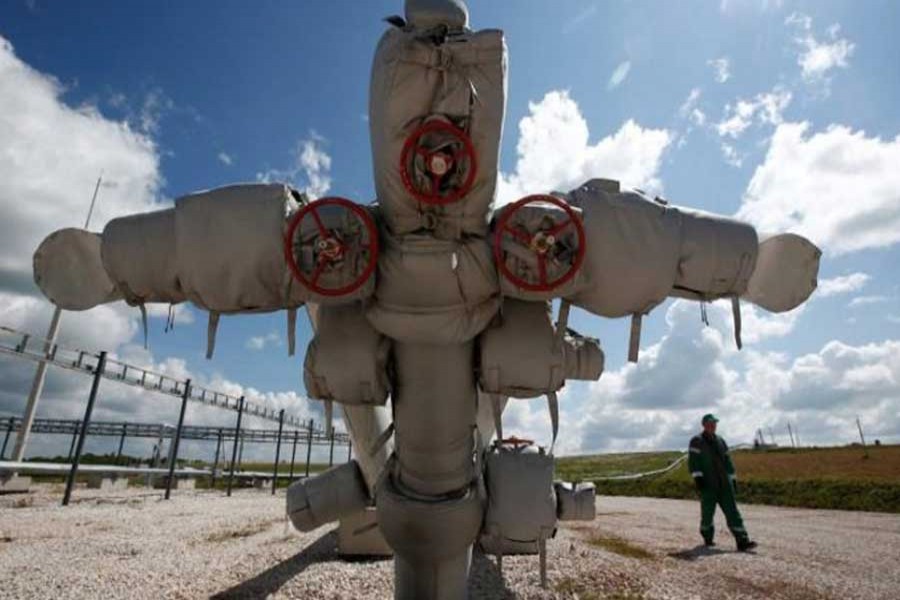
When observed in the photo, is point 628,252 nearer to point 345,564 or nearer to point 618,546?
point 345,564

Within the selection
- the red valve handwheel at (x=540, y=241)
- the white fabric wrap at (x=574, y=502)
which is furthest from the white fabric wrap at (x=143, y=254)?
the white fabric wrap at (x=574, y=502)

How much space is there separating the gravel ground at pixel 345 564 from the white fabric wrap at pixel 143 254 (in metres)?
4.23

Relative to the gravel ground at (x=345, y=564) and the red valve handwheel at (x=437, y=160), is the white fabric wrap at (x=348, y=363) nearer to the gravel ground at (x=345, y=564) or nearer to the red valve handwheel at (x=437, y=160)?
the red valve handwheel at (x=437, y=160)

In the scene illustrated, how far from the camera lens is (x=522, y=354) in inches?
122

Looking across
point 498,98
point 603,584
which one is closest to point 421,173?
point 498,98

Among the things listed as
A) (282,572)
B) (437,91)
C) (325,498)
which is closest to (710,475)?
(282,572)

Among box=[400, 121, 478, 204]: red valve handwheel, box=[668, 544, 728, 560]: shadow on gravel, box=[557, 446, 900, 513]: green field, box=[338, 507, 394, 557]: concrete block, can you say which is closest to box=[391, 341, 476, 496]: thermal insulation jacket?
box=[400, 121, 478, 204]: red valve handwheel

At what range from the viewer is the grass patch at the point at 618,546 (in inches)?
337

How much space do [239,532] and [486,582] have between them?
6.41 m

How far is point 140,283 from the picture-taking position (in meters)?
2.71

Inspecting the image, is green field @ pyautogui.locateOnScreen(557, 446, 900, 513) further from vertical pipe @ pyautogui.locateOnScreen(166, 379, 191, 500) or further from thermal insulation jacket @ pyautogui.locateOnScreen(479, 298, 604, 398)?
vertical pipe @ pyautogui.locateOnScreen(166, 379, 191, 500)

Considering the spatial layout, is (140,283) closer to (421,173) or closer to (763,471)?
(421,173)

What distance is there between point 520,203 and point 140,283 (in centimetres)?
188

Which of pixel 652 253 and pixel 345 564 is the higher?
pixel 652 253
